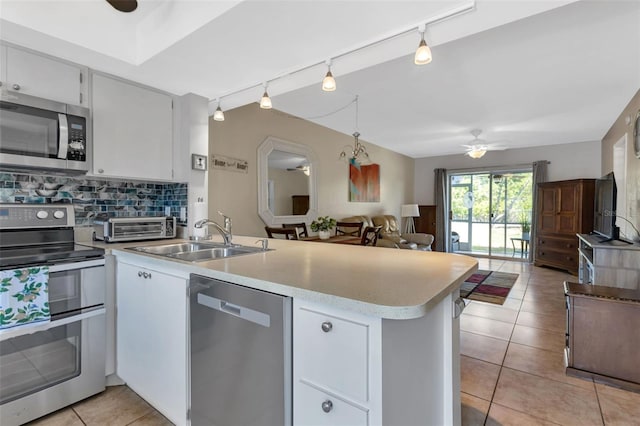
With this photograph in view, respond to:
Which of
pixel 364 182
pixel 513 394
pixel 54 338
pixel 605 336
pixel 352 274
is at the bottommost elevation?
pixel 513 394

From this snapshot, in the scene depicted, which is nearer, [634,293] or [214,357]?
[214,357]

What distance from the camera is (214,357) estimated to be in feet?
4.52

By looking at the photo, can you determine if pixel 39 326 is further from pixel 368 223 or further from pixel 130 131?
pixel 368 223

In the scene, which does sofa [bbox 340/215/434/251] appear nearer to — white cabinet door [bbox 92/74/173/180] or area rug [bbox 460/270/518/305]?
area rug [bbox 460/270/518/305]

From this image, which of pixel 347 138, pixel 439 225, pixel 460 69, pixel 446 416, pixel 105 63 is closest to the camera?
pixel 446 416

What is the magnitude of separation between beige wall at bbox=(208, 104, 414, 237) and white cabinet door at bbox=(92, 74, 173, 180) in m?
0.74

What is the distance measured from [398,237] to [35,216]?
16.9ft

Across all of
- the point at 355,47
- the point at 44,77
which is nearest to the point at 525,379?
the point at 355,47

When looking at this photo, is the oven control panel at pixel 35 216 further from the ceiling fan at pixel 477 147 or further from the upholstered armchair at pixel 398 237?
the ceiling fan at pixel 477 147

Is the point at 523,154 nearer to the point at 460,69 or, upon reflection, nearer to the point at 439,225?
the point at 439,225

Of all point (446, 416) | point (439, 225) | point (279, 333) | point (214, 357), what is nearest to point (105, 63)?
point (214, 357)

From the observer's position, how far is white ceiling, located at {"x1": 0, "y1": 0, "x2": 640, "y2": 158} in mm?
1680

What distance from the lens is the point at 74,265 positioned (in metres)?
1.81

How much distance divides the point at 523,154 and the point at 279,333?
7484mm
